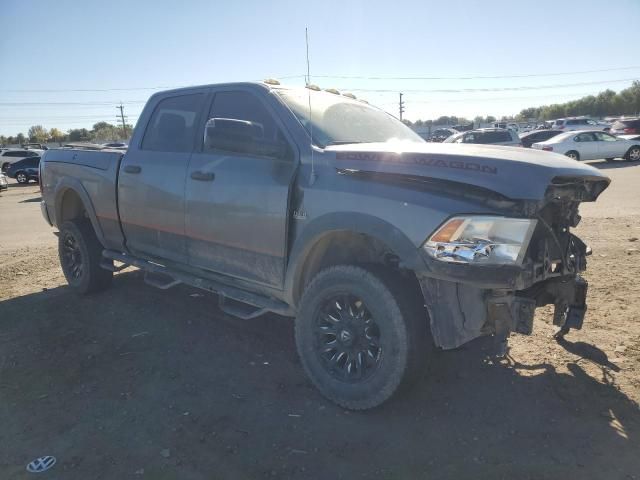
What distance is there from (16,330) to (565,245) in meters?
4.82

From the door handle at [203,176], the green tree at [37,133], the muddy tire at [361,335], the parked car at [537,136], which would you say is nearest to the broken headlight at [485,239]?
the muddy tire at [361,335]

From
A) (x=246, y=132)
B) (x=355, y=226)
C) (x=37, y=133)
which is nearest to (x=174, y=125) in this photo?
(x=246, y=132)

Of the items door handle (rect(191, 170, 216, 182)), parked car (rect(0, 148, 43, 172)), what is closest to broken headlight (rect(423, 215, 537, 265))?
door handle (rect(191, 170, 216, 182))

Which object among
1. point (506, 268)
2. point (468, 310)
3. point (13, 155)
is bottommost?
point (468, 310)

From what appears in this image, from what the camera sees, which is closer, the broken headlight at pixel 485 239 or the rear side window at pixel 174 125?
the broken headlight at pixel 485 239

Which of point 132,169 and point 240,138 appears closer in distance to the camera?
point 240,138

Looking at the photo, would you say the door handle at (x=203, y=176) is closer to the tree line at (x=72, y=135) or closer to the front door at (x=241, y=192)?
the front door at (x=241, y=192)

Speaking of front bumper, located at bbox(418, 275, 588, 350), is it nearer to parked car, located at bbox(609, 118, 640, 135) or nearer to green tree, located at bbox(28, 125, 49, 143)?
parked car, located at bbox(609, 118, 640, 135)

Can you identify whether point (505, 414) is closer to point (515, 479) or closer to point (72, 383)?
point (515, 479)

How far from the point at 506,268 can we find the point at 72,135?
95.4m

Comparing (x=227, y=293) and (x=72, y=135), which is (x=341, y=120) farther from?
(x=72, y=135)

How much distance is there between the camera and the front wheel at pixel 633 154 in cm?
2256

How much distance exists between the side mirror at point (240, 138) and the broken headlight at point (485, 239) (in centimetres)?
137

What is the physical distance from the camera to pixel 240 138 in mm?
3340
